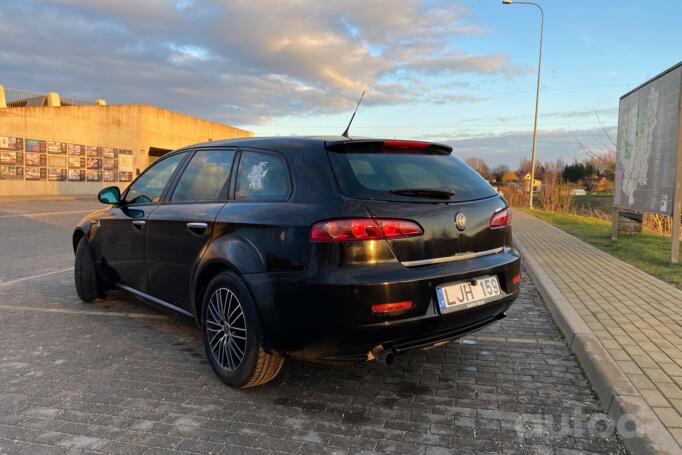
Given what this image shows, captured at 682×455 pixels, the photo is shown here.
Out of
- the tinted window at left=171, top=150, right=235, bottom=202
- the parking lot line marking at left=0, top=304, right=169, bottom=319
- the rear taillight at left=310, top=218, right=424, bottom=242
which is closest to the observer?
the rear taillight at left=310, top=218, right=424, bottom=242

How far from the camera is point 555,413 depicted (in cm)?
300

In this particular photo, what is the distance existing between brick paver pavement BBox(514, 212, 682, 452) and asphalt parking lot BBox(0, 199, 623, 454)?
0.34 metres

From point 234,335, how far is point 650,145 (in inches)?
340

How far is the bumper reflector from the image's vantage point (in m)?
2.75

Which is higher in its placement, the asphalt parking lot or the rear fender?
the rear fender

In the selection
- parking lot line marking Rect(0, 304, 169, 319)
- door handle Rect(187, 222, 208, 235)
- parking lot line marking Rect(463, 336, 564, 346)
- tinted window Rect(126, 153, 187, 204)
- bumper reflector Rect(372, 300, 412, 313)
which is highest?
tinted window Rect(126, 153, 187, 204)

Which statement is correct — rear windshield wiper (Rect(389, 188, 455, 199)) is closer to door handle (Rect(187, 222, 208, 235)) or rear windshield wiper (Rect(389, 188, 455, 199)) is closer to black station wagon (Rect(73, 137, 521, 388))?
black station wagon (Rect(73, 137, 521, 388))

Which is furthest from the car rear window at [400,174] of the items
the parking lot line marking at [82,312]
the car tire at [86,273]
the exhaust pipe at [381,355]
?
the car tire at [86,273]

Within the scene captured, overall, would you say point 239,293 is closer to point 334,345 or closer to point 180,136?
point 334,345

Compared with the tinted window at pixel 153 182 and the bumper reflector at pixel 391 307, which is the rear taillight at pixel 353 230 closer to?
the bumper reflector at pixel 391 307

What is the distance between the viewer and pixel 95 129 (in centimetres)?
2967

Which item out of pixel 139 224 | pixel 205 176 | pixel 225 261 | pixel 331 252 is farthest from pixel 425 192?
pixel 139 224

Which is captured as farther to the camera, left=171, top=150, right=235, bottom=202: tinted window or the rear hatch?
left=171, top=150, right=235, bottom=202: tinted window

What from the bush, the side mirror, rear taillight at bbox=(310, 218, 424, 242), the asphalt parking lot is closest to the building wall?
the side mirror
